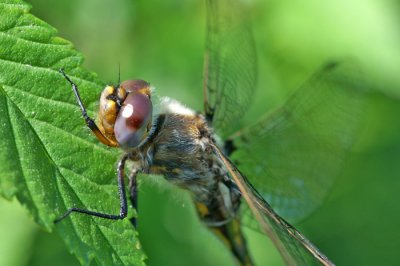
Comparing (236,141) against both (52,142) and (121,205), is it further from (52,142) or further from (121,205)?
(52,142)

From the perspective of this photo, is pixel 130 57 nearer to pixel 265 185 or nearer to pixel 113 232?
pixel 265 185

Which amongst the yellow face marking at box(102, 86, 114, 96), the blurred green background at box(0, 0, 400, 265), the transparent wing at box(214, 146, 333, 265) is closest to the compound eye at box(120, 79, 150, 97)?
the yellow face marking at box(102, 86, 114, 96)

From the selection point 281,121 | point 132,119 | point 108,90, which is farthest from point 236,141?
point 108,90

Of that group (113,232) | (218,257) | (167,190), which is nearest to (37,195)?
(113,232)

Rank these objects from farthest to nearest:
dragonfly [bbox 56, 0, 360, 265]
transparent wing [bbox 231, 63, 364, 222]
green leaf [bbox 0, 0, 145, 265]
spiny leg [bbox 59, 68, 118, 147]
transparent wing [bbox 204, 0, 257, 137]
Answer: transparent wing [bbox 231, 63, 364, 222], transparent wing [bbox 204, 0, 257, 137], dragonfly [bbox 56, 0, 360, 265], spiny leg [bbox 59, 68, 118, 147], green leaf [bbox 0, 0, 145, 265]

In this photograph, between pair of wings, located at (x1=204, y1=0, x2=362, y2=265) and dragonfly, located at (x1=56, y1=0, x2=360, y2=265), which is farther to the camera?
pair of wings, located at (x1=204, y1=0, x2=362, y2=265)

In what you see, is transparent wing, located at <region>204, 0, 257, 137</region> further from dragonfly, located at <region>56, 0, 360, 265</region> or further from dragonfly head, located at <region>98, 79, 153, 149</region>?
dragonfly head, located at <region>98, 79, 153, 149</region>
